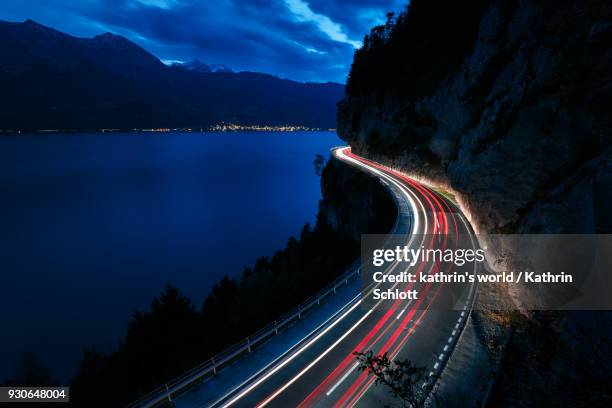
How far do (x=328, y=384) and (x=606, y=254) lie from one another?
44.6ft

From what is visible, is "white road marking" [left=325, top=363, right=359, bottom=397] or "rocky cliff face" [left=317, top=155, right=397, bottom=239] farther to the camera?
"rocky cliff face" [left=317, top=155, right=397, bottom=239]

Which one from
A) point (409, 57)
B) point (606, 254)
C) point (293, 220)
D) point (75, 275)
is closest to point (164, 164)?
point (293, 220)

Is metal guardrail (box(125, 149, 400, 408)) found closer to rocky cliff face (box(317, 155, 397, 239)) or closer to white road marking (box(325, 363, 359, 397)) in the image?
white road marking (box(325, 363, 359, 397))

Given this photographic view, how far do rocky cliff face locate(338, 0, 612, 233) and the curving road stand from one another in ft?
26.5

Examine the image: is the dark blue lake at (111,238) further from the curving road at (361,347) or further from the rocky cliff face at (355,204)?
the curving road at (361,347)

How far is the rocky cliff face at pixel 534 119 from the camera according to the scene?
1628 cm
